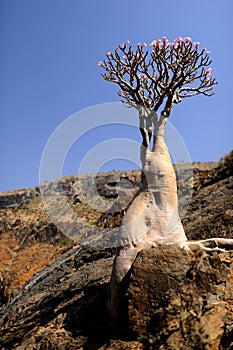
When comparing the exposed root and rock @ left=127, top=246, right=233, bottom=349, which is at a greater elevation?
the exposed root

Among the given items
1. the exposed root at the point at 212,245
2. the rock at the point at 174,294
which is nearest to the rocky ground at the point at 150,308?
the rock at the point at 174,294

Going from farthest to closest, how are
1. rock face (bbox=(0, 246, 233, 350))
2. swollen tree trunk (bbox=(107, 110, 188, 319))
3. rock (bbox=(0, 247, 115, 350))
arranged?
1. swollen tree trunk (bbox=(107, 110, 188, 319))
2. rock (bbox=(0, 247, 115, 350))
3. rock face (bbox=(0, 246, 233, 350))

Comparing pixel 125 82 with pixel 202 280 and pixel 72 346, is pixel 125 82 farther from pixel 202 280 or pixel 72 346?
pixel 72 346

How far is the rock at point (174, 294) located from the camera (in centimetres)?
375

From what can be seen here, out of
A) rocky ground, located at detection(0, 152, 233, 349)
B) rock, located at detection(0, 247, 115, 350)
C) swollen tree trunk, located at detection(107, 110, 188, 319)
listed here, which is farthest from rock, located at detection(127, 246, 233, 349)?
rock, located at detection(0, 247, 115, 350)

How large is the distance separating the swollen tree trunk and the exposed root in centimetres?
17

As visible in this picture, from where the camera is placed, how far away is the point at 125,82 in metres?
5.95

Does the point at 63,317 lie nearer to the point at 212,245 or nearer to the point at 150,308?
the point at 150,308

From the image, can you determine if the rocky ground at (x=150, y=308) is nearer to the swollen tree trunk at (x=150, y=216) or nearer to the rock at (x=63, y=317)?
the rock at (x=63, y=317)

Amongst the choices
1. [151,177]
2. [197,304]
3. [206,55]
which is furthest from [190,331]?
[206,55]

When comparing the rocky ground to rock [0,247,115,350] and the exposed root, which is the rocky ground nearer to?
rock [0,247,115,350]

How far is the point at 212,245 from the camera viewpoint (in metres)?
5.22

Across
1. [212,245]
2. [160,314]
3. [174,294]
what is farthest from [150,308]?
[212,245]

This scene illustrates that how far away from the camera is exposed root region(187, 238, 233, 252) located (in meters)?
5.04
